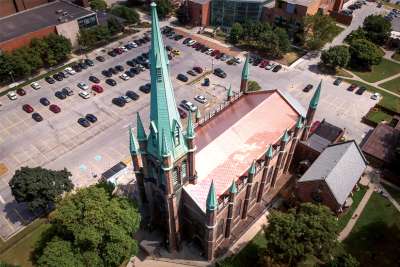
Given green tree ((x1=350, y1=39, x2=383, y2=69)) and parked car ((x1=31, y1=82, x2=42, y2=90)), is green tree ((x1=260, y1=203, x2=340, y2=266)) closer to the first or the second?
green tree ((x1=350, y1=39, x2=383, y2=69))

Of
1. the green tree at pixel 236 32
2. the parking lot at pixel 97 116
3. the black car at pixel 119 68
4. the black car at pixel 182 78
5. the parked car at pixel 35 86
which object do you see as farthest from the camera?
the green tree at pixel 236 32

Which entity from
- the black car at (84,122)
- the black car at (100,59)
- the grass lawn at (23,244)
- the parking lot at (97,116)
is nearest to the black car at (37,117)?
the parking lot at (97,116)

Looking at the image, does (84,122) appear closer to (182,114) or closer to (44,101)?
(44,101)

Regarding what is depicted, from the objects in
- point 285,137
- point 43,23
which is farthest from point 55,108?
point 285,137

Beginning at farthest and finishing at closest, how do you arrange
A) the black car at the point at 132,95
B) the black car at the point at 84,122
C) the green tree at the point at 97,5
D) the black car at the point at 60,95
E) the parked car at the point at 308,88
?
the green tree at the point at 97,5 → the parked car at the point at 308,88 → the black car at the point at 60,95 → the black car at the point at 132,95 → the black car at the point at 84,122

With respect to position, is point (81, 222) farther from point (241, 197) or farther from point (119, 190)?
point (241, 197)

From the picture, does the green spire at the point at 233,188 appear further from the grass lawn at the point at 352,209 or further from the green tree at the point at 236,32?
the green tree at the point at 236,32

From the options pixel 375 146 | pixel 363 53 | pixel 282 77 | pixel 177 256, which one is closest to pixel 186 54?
pixel 282 77
